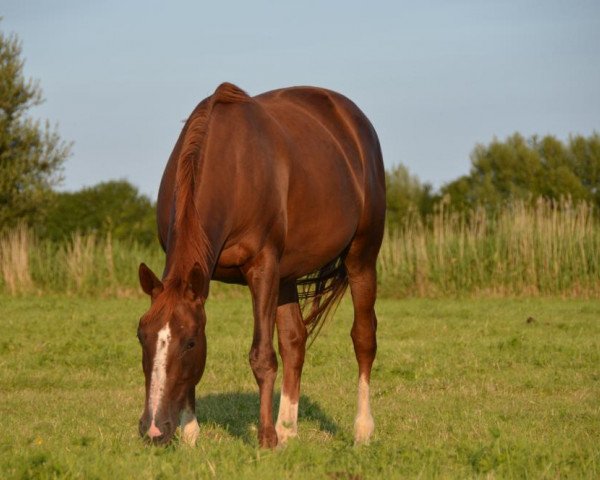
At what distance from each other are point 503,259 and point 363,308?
36.2ft

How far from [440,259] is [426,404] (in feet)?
34.6

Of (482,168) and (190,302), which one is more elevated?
(482,168)

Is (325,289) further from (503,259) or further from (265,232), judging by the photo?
(503,259)

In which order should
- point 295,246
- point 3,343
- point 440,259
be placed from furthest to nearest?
point 440,259
point 3,343
point 295,246

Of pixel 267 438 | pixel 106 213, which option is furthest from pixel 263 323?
pixel 106 213

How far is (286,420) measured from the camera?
623 cm

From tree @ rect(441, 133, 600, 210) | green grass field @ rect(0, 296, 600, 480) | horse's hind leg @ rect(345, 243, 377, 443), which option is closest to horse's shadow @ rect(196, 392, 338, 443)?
green grass field @ rect(0, 296, 600, 480)

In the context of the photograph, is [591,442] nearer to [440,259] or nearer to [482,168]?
[440,259]

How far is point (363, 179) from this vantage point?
287 inches

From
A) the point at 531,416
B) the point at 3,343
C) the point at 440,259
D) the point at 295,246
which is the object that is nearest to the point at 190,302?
the point at 295,246

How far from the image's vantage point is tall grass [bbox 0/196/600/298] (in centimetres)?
1744

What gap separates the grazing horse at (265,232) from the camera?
4.71m

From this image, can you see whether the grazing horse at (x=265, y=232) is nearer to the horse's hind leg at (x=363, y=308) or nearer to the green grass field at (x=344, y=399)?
the horse's hind leg at (x=363, y=308)

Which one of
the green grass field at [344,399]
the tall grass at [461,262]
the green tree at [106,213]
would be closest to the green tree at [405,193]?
the green tree at [106,213]
